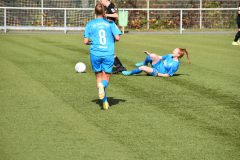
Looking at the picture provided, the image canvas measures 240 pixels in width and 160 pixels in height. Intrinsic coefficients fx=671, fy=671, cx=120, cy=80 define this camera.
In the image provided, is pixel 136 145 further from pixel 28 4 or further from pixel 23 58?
pixel 28 4

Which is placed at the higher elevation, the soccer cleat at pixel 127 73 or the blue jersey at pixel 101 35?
the blue jersey at pixel 101 35

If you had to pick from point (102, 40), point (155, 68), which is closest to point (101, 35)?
point (102, 40)

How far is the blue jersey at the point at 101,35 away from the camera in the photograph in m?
11.1

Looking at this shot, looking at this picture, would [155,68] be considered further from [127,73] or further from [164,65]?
[127,73]

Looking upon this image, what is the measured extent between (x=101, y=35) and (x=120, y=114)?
4.68 ft

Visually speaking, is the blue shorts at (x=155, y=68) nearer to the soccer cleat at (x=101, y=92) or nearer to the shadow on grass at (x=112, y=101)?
the shadow on grass at (x=112, y=101)

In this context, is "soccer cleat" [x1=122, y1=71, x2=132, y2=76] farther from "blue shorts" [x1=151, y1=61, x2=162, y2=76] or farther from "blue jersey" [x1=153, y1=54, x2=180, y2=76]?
"blue jersey" [x1=153, y1=54, x2=180, y2=76]

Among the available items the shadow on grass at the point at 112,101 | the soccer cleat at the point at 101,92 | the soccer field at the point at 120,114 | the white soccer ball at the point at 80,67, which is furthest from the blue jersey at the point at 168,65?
the soccer cleat at the point at 101,92

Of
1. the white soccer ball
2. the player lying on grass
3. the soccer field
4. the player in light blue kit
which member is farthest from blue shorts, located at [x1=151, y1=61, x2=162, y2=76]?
the player in light blue kit

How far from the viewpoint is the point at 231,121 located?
10133 mm

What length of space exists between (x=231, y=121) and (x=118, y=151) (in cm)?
260

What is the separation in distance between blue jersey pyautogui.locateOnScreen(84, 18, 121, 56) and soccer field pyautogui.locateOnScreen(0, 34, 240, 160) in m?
0.96

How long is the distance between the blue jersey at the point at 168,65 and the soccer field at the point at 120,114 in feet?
0.77

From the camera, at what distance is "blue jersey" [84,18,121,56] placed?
1112 centimetres
